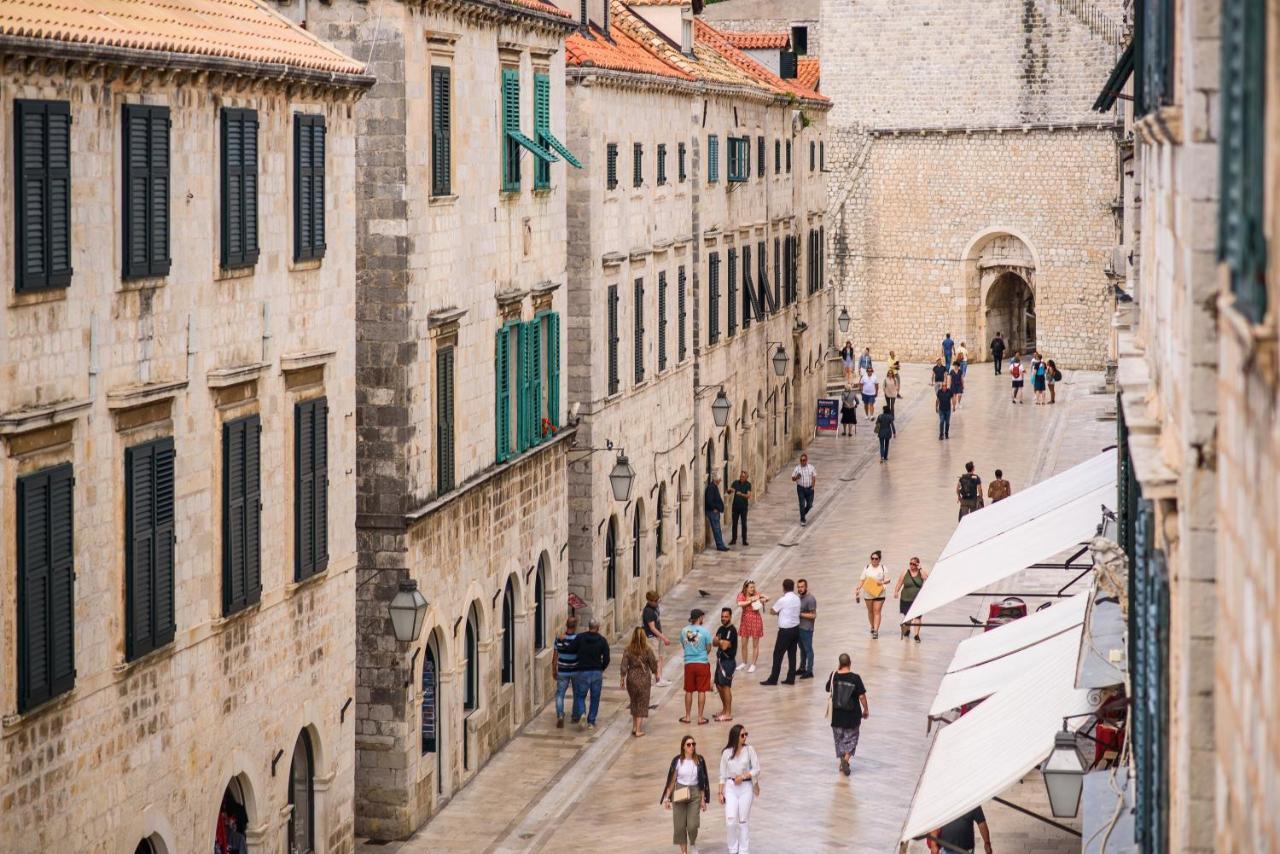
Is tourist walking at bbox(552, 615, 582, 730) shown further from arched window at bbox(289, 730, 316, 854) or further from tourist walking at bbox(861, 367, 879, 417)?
tourist walking at bbox(861, 367, 879, 417)

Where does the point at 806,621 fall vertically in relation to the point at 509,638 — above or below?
below

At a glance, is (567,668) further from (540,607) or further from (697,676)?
(540,607)

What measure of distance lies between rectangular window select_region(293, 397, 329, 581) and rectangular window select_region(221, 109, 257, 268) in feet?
6.25

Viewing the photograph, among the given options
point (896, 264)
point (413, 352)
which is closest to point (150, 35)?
point (413, 352)

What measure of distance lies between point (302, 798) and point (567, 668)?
22.9 ft

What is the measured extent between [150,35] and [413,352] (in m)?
6.98

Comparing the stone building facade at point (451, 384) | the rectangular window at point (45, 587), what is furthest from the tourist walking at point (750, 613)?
the rectangular window at point (45, 587)

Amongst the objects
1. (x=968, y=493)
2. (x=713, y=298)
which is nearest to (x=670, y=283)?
(x=713, y=298)

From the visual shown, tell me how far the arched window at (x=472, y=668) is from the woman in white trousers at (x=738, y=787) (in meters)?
4.40

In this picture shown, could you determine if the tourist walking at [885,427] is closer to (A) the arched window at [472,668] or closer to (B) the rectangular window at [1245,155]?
(A) the arched window at [472,668]

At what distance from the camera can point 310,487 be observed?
20219mm

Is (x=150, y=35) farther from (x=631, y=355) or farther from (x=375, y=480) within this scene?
(x=631, y=355)

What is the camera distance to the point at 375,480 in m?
22.9

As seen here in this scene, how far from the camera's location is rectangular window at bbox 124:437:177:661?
1623 centimetres
